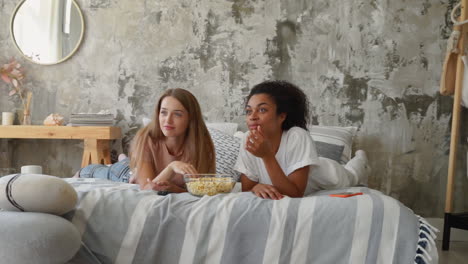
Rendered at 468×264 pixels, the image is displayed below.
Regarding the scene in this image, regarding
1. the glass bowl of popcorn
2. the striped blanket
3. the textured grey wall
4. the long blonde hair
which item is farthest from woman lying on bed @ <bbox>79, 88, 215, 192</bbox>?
the textured grey wall

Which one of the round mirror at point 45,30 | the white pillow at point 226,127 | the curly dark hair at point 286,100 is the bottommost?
the white pillow at point 226,127

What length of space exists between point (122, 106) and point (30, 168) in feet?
5.20

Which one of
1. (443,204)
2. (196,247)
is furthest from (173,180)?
(443,204)

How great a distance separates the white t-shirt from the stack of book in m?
1.70

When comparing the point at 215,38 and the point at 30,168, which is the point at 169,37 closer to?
the point at 215,38

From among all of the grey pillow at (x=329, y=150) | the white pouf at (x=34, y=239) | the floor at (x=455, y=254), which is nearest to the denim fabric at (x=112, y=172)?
the grey pillow at (x=329, y=150)

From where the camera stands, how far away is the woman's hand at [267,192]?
1.61 m

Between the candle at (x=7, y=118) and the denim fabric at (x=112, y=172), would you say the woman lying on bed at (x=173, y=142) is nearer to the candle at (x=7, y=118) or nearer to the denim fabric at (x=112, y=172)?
the denim fabric at (x=112, y=172)

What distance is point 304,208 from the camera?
1.42 meters

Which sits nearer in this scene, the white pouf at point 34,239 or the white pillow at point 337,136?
the white pouf at point 34,239

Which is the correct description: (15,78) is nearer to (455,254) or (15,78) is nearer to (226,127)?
(226,127)

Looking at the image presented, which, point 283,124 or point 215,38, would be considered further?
point 215,38

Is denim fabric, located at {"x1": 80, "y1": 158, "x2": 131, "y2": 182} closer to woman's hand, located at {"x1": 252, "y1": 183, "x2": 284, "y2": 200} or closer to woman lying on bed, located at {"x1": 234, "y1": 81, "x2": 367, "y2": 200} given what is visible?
woman lying on bed, located at {"x1": 234, "y1": 81, "x2": 367, "y2": 200}

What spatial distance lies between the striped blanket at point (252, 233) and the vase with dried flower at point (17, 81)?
97.4 inches
